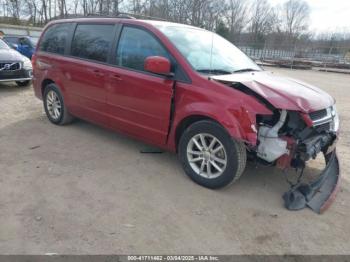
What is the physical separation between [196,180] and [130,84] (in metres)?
1.51

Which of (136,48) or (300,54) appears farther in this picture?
(300,54)

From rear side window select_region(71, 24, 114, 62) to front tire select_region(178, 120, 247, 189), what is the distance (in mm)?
1842

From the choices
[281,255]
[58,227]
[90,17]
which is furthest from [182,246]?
[90,17]

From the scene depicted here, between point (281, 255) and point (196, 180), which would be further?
point (196, 180)

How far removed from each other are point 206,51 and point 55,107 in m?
3.05

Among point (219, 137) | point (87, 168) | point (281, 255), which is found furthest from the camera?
point (87, 168)

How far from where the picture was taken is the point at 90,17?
17.3 ft

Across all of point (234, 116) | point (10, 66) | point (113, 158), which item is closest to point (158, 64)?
point (234, 116)

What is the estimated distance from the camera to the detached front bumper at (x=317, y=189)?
11.3 feet

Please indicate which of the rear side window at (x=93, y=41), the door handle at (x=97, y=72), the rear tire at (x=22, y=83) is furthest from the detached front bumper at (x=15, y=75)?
the door handle at (x=97, y=72)

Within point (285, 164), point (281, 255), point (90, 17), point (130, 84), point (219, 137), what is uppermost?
point (90, 17)

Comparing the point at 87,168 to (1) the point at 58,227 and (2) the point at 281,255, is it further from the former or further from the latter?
(2) the point at 281,255

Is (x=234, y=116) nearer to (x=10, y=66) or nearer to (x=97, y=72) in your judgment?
(x=97, y=72)

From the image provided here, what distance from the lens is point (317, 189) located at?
3613 millimetres
